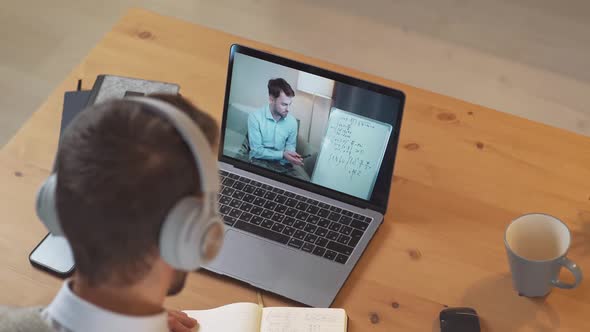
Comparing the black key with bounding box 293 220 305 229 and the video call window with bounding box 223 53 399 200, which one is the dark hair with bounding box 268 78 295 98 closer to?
the video call window with bounding box 223 53 399 200

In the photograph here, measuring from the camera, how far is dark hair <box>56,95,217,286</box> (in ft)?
2.30

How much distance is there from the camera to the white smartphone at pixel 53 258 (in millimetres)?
1130

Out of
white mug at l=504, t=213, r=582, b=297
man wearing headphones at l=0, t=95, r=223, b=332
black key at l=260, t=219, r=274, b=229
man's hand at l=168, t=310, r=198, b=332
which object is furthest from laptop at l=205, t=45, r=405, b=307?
man wearing headphones at l=0, t=95, r=223, b=332

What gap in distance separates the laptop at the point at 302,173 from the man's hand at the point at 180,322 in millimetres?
101

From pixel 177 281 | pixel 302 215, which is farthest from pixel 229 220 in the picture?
pixel 177 281

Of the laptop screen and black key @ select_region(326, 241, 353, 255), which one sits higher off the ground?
the laptop screen

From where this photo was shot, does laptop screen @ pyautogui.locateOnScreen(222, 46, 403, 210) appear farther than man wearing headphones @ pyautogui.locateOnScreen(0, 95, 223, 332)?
Yes

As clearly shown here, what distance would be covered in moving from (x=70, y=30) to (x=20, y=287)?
1511mm

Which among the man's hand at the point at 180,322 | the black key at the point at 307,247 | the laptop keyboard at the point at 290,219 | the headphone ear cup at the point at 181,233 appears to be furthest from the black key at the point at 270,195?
the headphone ear cup at the point at 181,233

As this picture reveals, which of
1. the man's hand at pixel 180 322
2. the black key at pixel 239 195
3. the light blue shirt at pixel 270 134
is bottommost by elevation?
the man's hand at pixel 180 322

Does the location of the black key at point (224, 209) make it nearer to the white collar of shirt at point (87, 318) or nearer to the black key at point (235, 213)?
the black key at point (235, 213)

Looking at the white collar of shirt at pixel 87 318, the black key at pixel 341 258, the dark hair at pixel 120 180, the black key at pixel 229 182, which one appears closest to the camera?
the dark hair at pixel 120 180

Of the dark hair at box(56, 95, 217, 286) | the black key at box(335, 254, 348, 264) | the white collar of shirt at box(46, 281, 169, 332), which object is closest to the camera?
the dark hair at box(56, 95, 217, 286)

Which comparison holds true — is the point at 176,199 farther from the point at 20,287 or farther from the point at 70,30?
the point at 70,30
